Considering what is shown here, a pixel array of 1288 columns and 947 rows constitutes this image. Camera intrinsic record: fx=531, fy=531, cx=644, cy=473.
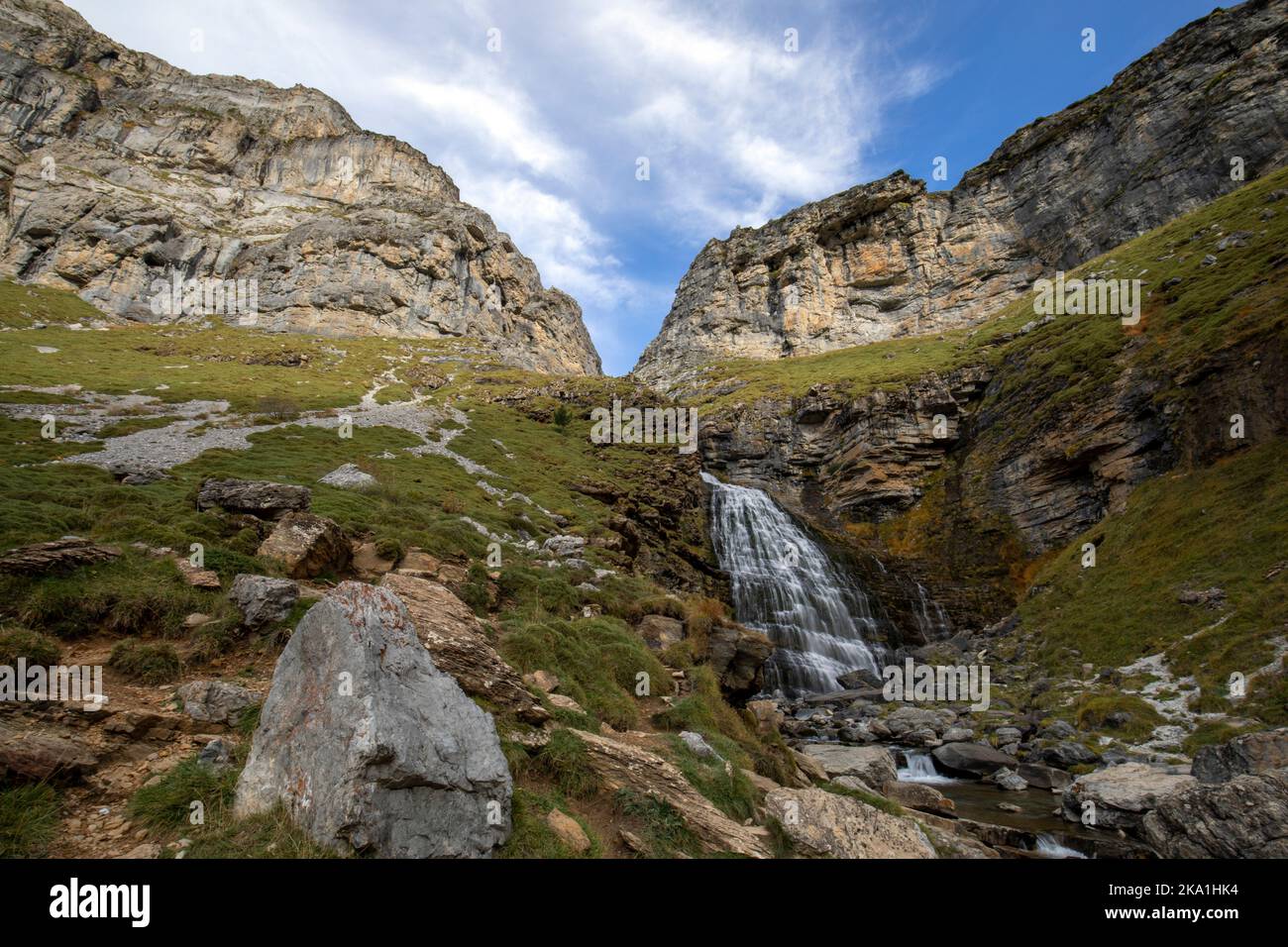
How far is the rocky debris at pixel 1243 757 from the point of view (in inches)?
421

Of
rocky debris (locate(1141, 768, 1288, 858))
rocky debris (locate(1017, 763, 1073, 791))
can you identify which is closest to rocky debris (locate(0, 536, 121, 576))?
rocky debris (locate(1141, 768, 1288, 858))

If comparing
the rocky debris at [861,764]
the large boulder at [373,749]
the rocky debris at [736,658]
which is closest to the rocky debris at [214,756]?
the large boulder at [373,749]

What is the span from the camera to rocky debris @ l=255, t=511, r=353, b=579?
10555 mm

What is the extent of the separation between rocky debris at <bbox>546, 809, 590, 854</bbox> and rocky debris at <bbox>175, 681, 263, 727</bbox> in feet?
Result: 12.9

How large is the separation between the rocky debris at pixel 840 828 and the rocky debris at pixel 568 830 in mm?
3467

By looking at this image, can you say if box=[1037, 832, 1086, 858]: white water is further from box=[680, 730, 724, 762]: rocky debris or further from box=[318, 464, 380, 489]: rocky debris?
box=[318, 464, 380, 489]: rocky debris

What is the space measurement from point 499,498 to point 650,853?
22.2 meters

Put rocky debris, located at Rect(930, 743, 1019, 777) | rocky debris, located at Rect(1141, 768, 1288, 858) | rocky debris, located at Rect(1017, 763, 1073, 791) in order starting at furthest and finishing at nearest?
rocky debris, located at Rect(930, 743, 1019, 777), rocky debris, located at Rect(1017, 763, 1073, 791), rocky debris, located at Rect(1141, 768, 1288, 858)

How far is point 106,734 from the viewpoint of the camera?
5.56 meters

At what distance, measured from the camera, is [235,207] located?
337ft

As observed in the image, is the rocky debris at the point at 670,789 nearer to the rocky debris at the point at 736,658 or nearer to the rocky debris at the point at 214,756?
the rocky debris at the point at 214,756

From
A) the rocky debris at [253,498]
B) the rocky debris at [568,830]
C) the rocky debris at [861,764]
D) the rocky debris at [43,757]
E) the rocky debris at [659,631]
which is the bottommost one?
the rocky debris at [861,764]

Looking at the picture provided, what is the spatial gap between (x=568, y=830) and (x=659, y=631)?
947 cm

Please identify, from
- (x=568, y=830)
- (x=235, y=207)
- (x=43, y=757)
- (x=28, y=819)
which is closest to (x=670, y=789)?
(x=568, y=830)
